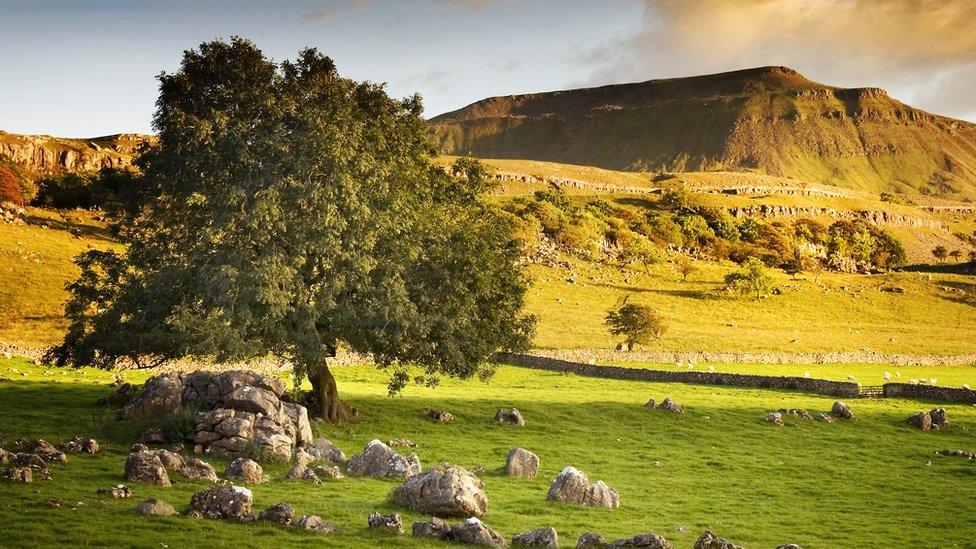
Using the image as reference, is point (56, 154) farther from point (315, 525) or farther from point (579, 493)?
point (315, 525)

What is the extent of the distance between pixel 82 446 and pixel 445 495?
41.3ft

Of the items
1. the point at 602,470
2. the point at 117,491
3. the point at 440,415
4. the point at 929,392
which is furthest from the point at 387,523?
the point at 929,392

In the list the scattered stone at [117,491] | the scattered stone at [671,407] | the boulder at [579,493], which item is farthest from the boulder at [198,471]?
the scattered stone at [671,407]

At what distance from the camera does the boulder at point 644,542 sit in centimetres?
2014

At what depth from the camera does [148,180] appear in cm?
3781

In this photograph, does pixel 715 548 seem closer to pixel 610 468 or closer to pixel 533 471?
pixel 533 471

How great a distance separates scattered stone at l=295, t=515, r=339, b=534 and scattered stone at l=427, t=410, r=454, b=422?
21.8 meters

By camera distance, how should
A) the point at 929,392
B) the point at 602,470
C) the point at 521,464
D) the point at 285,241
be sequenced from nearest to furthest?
the point at 521,464 → the point at 602,470 → the point at 285,241 → the point at 929,392

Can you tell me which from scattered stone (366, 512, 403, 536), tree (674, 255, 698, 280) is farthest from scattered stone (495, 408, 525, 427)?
tree (674, 255, 698, 280)

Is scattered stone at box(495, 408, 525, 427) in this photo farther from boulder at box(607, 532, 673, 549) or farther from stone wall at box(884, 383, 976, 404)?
stone wall at box(884, 383, 976, 404)

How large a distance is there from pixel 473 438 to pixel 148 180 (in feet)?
57.1

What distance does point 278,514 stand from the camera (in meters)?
20.8

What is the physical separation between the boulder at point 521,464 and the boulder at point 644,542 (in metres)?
10.8

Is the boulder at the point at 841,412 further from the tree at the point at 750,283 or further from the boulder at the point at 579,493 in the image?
the tree at the point at 750,283
